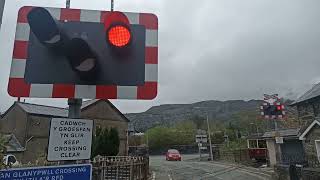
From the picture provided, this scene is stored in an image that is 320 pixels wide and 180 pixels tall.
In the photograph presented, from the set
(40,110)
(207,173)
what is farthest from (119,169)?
(40,110)

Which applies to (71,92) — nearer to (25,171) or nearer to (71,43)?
(71,43)

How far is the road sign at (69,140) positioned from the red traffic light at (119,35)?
0.74 metres

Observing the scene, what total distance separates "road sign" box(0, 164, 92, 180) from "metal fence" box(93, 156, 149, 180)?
32.3 ft

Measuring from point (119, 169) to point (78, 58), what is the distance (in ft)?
43.4

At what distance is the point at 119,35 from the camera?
251cm

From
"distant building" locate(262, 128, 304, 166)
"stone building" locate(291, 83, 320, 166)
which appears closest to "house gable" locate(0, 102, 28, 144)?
"distant building" locate(262, 128, 304, 166)

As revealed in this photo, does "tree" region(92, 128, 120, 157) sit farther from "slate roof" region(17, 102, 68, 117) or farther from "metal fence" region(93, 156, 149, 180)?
"slate roof" region(17, 102, 68, 117)

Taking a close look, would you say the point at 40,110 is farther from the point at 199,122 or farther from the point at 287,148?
the point at 199,122

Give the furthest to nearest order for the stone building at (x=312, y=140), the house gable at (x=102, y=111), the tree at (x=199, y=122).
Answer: the tree at (x=199, y=122), the house gable at (x=102, y=111), the stone building at (x=312, y=140)

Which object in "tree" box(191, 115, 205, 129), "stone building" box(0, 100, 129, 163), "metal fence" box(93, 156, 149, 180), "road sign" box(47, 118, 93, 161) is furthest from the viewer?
"tree" box(191, 115, 205, 129)

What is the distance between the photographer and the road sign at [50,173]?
1.98 meters

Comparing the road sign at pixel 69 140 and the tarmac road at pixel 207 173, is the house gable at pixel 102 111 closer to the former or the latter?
the tarmac road at pixel 207 173

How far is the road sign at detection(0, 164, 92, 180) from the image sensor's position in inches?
78.0

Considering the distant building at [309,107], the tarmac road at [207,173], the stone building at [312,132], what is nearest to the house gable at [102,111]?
the tarmac road at [207,173]
